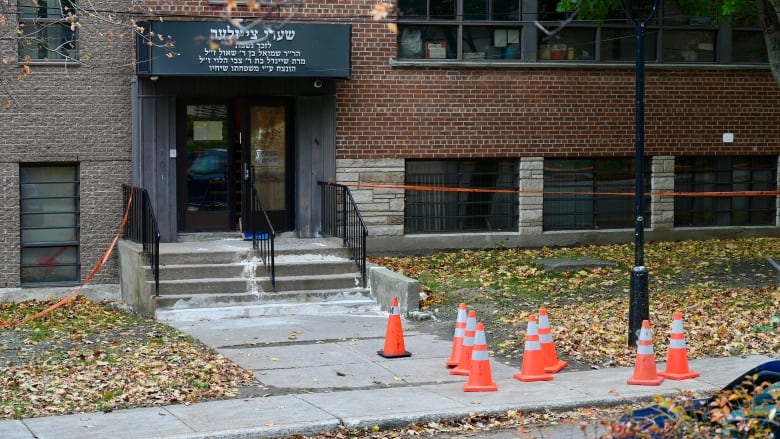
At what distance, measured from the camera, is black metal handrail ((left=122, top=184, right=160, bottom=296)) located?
15.1m

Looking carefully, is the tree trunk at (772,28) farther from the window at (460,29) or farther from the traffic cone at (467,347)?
the traffic cone at (467,347)

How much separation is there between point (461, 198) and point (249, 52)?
4830mm

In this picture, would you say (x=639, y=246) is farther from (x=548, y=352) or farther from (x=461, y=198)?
(x=461, y=198)

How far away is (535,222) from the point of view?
1955 cm

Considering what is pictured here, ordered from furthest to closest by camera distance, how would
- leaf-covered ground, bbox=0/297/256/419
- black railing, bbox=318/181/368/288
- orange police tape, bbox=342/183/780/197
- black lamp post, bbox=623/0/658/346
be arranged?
orange police tape, bbox=342/183/780/197 < black railing, bbox=318/181/368/288 < black lamp post, bbox=623/0/658/346 < leaf-covered ground, bbox=0/297/256/419

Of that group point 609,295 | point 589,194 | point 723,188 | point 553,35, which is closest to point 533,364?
point 609,295

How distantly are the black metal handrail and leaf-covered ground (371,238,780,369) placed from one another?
3794 mm

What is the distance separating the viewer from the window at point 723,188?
20.6 m

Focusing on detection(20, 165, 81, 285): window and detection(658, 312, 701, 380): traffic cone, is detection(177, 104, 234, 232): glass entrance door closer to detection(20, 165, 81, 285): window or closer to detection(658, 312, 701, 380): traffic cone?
detection(20, 165, 81, 285): window

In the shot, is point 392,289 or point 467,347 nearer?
point 467,347

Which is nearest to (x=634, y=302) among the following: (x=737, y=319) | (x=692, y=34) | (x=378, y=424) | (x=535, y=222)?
(x=737, y=319)

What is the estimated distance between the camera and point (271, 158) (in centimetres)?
1820

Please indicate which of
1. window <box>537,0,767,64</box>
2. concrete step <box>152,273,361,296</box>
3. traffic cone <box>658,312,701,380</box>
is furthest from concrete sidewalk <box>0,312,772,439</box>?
window <box>537,0,767,64</box>

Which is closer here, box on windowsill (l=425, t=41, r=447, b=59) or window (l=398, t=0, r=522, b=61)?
window (l=398, t=0, r=522, b=61)
